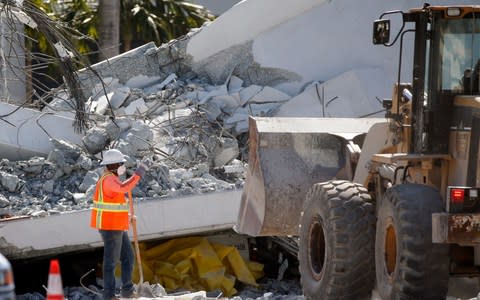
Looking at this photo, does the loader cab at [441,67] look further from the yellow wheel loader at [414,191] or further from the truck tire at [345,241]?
the truck tire at [345,241]

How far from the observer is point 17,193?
15.0m

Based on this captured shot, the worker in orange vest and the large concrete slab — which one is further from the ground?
the worker in orange vest

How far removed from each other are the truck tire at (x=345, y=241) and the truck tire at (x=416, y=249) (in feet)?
2.15

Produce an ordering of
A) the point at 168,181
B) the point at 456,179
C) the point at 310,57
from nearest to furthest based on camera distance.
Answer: the point at 456,179 < the point at 168,181 < the point at 310,57

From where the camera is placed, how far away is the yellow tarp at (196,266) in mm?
14039

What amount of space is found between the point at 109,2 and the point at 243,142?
8.18m

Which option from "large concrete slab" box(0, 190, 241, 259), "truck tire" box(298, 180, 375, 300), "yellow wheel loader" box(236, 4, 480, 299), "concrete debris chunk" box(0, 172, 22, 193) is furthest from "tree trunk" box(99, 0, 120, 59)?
"truck tire" box(298, 180, 375, 300)

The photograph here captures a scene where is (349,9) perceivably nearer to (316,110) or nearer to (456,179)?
(316,110)

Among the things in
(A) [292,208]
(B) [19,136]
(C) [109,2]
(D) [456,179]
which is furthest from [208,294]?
(C) [109,2]

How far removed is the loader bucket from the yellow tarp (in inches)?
117

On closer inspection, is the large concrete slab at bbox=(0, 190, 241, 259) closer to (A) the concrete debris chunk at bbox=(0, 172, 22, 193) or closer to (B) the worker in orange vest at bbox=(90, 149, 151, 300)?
(A) the concrete debris chunk at bbox=(0, 172, 22, 193)

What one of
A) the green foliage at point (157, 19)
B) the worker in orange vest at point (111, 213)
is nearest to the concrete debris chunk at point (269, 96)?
the worker in orange vest at point (111, 213)

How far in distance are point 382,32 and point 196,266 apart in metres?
6.08

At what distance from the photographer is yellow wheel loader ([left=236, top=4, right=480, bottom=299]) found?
8.07 m
